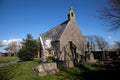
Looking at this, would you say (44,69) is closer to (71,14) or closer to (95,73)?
(95,73)

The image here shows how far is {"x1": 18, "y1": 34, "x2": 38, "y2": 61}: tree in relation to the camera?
33156mm

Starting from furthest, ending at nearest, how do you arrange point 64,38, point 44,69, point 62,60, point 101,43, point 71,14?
point 101,43, point 71,14, point 64,38, point 62,60, point 44,69

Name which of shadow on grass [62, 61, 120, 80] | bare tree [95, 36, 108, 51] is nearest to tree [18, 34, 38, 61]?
shadow on grass [62, 61, 120, 80]

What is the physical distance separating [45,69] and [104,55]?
2164 cm

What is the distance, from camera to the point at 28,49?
3331cm

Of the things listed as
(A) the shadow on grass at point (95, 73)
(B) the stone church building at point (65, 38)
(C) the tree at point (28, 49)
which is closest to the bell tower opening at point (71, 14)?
(B) the stone church building at point (65, 38)

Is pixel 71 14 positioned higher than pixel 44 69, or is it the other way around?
pixel 71 14

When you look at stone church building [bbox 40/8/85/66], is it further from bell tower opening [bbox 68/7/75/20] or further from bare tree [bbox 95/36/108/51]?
bare tree [bbox 95/36/108/51]

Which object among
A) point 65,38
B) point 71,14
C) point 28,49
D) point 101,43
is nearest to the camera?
point 28,49

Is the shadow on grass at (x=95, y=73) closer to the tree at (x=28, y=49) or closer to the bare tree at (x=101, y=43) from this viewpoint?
the tree at (x=28, y=49)

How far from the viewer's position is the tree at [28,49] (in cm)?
3316

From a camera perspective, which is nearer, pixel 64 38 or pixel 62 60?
pixel 62 60

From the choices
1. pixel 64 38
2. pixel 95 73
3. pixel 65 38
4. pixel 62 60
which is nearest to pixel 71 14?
pixel 65 38

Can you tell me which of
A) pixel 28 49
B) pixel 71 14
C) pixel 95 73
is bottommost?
pixel 95 73
